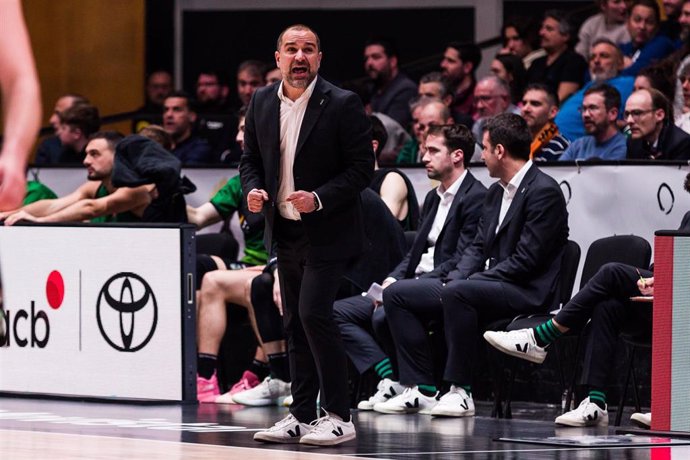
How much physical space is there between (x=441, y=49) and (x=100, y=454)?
913cm

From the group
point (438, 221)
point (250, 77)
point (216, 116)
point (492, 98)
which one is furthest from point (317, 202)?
point (216, 116)

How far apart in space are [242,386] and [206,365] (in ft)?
0.87

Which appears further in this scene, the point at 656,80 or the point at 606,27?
the point at 606,27

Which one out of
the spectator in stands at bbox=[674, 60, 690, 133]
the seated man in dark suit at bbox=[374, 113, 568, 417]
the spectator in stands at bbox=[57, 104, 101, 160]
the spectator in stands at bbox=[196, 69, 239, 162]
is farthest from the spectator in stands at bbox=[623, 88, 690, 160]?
the spectator in stands at bbox=[57, 104, 101, 160]

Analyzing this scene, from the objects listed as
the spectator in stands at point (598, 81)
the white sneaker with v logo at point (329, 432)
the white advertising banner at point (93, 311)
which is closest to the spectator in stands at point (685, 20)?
the spectator in stands at point (598, 81)

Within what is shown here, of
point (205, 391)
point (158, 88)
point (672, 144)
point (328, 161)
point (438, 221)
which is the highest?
point (158, 88)

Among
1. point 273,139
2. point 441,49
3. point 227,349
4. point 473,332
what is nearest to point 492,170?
point 473,332

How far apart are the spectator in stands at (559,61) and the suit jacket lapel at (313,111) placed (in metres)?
5.02

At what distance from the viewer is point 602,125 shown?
359 inches

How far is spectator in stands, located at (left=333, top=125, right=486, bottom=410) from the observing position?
838cm

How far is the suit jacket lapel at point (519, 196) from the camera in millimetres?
7941

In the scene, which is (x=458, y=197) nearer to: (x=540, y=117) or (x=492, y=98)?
(x=540, y=117)

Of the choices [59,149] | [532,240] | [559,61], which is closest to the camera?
[532,240]

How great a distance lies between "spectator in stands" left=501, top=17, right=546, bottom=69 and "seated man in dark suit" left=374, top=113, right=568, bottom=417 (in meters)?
4.31
